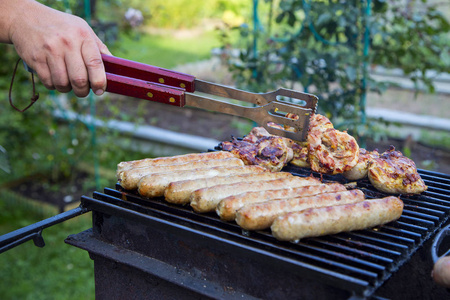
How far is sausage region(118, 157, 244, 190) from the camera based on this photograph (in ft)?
8.41

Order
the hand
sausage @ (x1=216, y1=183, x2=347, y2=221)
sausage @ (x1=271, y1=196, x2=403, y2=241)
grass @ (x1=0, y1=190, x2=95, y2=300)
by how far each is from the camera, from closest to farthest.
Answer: sausage @ (x1=271, y1=196, x2=403, y2=241), sausage @ (x1=216, y1=183, x2=347, y2=221), the hand, grass @ (x1=0, y1=190, x2=95, y2=300)

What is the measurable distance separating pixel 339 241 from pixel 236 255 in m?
0.54

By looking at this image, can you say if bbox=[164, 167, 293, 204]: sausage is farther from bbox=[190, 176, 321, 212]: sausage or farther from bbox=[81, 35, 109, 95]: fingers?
bbox=[81, 35, 109, 95]: fingers

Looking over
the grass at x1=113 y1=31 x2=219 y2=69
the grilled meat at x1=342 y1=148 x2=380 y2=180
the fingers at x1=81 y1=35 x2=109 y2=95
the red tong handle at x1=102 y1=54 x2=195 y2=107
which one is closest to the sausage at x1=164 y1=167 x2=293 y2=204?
the red tong handle at x1=102 y1=54 x2=195 y2=107

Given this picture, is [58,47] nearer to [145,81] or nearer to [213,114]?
[145,81]

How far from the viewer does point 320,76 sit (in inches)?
205

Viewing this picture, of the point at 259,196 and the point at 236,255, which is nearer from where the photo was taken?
the point at 236,255

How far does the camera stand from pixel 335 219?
7.10ft

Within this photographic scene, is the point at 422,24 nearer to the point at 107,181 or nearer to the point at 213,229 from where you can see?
the point at 213,229

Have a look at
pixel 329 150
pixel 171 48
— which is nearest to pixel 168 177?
pixel 329 150

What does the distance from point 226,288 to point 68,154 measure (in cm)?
479

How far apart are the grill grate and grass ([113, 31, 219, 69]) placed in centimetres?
825

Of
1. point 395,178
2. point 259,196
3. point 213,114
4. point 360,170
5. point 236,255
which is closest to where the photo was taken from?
point 236,255

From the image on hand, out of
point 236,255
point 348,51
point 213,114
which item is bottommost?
point 213,114
